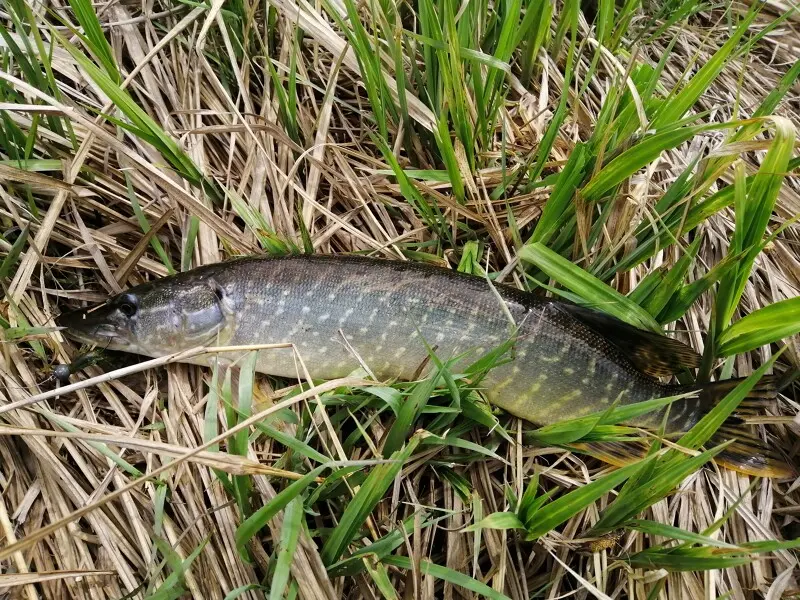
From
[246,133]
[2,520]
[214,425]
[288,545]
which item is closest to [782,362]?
[288,545]

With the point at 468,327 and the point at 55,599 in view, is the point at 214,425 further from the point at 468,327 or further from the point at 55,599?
the point at 468,327

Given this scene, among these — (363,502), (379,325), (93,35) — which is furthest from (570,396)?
(93,35)

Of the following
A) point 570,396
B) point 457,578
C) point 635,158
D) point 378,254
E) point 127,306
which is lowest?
point 457,578

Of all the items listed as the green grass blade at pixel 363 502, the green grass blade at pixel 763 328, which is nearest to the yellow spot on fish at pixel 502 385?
the green grass blade at pixel 363 502

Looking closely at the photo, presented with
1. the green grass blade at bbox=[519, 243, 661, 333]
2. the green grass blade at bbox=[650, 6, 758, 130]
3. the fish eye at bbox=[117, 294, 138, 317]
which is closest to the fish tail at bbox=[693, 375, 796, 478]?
the green grass blade at bbox=[519, 243, 661, 333]

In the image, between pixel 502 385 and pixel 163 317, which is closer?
pixel 502 385

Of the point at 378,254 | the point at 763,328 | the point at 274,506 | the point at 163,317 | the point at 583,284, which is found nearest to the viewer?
the point at 274,506

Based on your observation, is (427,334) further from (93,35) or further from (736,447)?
(93,35)
